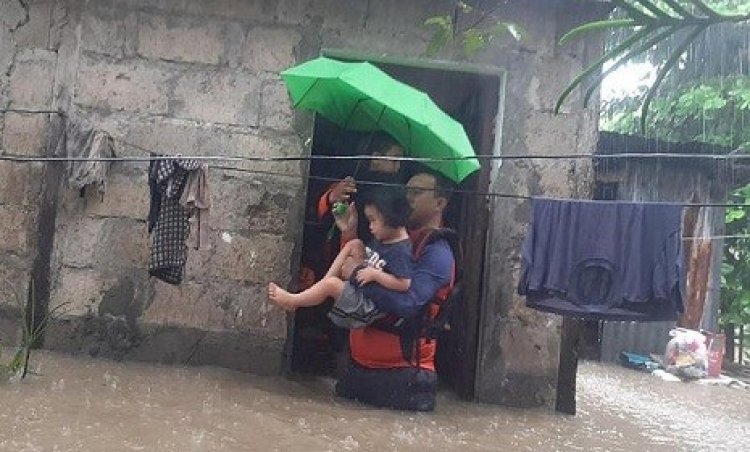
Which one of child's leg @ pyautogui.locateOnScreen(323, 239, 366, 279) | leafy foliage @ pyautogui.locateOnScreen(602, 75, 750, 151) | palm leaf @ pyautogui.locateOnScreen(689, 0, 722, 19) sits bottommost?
child's leg @ pyautogui.locateOnScreen(323, 239, 366, 279)

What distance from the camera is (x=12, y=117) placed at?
4.98m

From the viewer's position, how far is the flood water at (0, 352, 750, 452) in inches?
137

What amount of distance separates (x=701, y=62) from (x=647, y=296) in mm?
7806

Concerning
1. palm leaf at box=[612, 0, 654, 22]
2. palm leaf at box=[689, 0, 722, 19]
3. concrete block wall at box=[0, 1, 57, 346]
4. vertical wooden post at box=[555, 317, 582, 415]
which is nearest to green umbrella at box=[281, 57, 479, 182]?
vertical wooden post at box=[555, 317, 582, 415]

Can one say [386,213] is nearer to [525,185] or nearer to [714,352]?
[525,185]

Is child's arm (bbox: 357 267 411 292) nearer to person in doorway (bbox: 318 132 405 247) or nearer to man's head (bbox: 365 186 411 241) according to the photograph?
man's head (bbox: 365 186 411 241)

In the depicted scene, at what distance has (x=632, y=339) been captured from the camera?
32.5ft

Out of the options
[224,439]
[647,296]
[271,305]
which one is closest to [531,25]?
[647,296]

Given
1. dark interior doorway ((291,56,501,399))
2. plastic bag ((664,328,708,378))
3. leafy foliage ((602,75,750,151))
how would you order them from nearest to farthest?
dark interior doorway ((291,56,501,399))
plastic bag ((664,328,708,378))
leafy foliage ((602,75,750,151))

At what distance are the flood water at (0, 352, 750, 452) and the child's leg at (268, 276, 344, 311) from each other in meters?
0.59

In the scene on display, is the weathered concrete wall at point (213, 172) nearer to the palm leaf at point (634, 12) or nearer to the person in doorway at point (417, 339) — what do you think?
the person in doorway at point (417, 339)

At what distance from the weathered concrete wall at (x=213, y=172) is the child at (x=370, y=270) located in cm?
74

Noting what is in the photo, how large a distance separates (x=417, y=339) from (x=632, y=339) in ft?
20.6

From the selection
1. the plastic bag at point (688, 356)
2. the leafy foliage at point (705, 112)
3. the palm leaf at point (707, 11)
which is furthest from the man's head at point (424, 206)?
the leafy foliage at point (705, 112)
